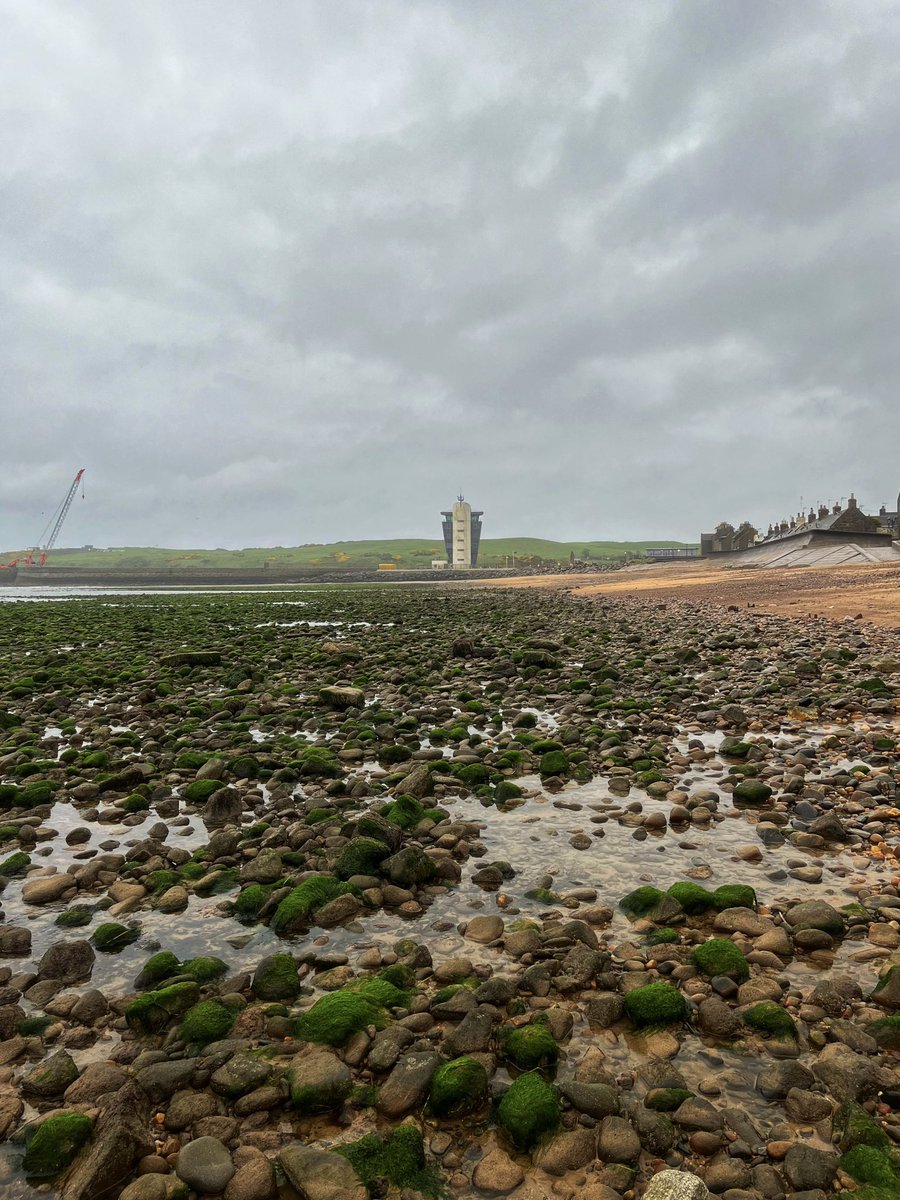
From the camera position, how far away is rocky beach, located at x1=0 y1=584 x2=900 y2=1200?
329 centimetres

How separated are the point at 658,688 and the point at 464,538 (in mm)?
161048

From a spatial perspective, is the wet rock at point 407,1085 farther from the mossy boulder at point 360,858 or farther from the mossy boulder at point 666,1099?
the mossy boulder at point 360,858

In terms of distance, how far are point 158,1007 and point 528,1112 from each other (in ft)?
8.25

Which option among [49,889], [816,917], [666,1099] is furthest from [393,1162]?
[49,889]

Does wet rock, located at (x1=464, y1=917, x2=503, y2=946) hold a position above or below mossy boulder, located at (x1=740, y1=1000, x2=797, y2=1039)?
below

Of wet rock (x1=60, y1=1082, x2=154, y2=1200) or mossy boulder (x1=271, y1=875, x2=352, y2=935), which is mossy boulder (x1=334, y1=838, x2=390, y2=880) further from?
wet rock (x1=60, y1=1082, x2=154, y2=1200)

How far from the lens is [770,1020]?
4.05 metres

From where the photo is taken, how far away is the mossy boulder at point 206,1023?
4211 mm

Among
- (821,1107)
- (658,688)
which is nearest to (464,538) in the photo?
(658,688)

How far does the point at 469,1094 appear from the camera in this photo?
3607 millimetres

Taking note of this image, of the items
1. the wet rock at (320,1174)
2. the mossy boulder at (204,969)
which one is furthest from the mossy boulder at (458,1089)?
the mossy boulder at (204,969)

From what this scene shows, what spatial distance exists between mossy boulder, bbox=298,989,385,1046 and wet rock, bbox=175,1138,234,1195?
0.85 meters

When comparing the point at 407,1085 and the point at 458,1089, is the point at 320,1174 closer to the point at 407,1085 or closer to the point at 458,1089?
the point at 407,1085

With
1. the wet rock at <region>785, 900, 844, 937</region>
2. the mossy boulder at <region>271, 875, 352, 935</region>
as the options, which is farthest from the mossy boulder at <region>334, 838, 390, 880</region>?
the wet rock at <region>785, 900, 844, 937</region>
